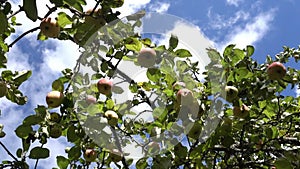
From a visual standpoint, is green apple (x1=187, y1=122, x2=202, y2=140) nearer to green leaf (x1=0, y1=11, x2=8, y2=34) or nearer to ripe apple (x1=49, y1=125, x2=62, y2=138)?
ripe apple (x1=49, y1=125, x2=62, y2=138)

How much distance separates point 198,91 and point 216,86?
0.12 metres

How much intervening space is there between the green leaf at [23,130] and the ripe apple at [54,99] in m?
0.20

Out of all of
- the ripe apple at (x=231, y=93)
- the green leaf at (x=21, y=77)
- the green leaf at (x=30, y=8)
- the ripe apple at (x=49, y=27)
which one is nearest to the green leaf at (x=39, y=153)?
the green leaf at (x=21, y=77)

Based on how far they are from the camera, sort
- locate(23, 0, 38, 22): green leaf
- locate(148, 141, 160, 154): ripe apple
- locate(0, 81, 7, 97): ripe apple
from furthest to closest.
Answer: locate(148, 141, 160, 154): ripe apple → locate(0, 81, 7, 97): ripe apple → locate(23, 0, 38, 22): green leaf

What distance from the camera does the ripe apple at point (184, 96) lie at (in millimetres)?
2330

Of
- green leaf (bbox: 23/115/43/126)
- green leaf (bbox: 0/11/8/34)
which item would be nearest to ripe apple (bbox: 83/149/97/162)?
green leaf (bbox: 23/115/43/126)

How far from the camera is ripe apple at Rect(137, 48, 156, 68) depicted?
236 centimetres

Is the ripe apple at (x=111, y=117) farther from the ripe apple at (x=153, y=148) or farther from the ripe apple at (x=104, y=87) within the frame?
the ripe apple at (x=153, y=148)

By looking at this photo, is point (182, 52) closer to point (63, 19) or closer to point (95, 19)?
point (95, 19)

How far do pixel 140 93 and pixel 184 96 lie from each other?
0.62 m

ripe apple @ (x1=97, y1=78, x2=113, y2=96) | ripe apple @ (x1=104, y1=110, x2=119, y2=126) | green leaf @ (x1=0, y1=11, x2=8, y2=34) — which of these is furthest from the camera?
ripe apple @ (x1=97, y1=78, x2=113, y2=96)

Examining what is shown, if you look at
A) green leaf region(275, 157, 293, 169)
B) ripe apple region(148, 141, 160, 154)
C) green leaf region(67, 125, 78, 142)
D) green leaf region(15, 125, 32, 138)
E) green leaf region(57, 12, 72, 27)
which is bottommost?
green leaf region(275, 157, 293, 169)

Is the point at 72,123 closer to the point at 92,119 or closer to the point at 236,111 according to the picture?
the point at 92,119

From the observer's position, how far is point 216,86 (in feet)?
8.24
